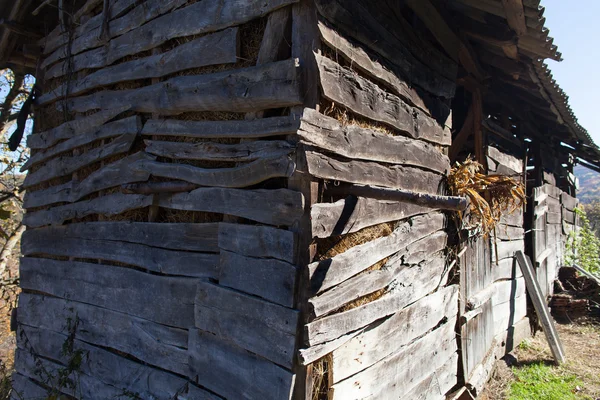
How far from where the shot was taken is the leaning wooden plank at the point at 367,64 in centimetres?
285

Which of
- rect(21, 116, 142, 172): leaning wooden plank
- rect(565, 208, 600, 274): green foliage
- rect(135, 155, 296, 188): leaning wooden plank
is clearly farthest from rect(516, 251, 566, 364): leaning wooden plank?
rect(21, 116, 142, 172): leaning wooden plank

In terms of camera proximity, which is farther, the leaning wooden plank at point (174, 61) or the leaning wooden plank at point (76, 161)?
the leaning wooden plank at point (76, 161)

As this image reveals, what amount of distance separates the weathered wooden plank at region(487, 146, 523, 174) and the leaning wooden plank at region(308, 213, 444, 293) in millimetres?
2522

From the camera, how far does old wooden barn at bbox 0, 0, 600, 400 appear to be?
2723mm

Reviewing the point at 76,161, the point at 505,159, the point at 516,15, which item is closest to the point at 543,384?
the point at 505,159

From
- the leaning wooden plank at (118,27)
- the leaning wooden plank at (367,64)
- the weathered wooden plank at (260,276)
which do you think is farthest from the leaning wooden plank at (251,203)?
the leaning wooden plank at (118,27)

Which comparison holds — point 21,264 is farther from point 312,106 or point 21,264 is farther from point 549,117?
point 549,117

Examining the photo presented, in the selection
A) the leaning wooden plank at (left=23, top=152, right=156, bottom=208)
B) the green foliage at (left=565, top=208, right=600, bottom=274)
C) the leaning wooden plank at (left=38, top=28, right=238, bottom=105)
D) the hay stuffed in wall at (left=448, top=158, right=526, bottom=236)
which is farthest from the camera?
the green foliage at (left=565, top=208, right=600, bottom=274)

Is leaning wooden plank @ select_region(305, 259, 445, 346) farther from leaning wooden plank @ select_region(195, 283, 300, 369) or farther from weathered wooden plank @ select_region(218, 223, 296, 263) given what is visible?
weathered wooden plank @ select_region(218, 223, 296, 263)

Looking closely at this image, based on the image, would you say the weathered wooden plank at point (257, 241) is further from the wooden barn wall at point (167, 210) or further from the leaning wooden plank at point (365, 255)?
the leaning wooden plank at point (365, 255)

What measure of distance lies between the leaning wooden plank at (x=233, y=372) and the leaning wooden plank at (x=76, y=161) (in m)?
1.65

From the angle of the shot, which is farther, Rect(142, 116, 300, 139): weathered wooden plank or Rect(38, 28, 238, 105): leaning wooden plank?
Rect(38, 28, 238, 105): leaning wooden plank

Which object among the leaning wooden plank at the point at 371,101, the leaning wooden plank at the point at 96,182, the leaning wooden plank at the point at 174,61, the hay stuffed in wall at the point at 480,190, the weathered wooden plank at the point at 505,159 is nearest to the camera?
the leaning wooden plank at the point at 371,101

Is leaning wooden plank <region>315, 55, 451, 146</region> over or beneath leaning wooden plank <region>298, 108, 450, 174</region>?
over
